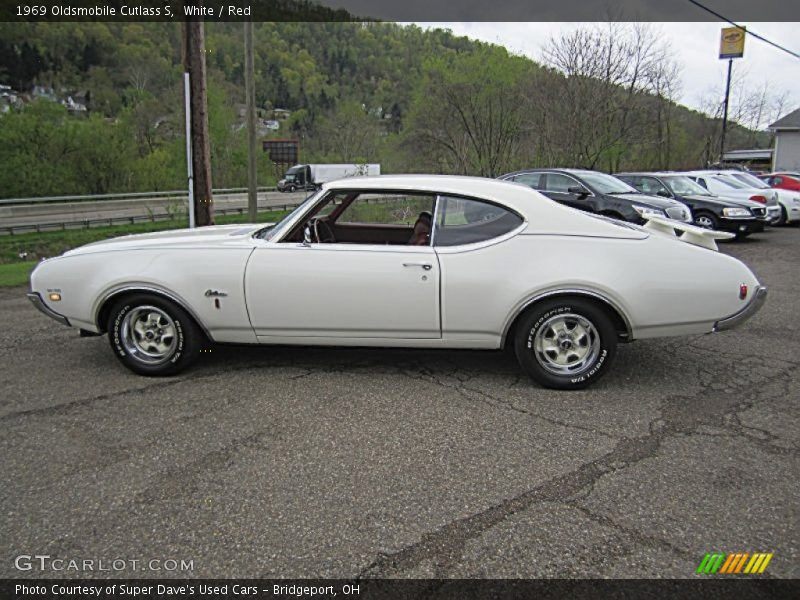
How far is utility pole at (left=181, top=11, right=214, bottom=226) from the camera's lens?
8992 millimetres

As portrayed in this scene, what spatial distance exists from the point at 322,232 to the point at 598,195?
803 cm

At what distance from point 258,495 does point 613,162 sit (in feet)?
95.2

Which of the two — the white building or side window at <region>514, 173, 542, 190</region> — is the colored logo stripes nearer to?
side window at <region>514, 173, 542, 190</region>

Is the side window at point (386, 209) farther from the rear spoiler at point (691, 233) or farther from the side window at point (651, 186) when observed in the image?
the side window at point (651, 186)

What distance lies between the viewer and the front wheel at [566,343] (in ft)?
13.7

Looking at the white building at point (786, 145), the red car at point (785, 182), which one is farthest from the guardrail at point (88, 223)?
the white building at point (786, 145)

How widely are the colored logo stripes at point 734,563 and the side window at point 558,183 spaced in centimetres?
990

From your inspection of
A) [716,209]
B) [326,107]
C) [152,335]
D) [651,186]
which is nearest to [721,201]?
[716,209]

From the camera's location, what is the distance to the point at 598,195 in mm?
11266

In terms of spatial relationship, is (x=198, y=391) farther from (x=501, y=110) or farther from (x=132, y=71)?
(x=132, y=71)

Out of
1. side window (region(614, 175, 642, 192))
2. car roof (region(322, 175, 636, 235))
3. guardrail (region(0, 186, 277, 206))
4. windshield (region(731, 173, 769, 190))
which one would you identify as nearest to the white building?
windshield (region(731, 173, 769, 190))

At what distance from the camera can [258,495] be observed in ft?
9.52

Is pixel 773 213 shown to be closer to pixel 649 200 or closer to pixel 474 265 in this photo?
pixel 649 200

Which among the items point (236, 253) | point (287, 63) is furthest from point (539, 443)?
point (287, 63)
